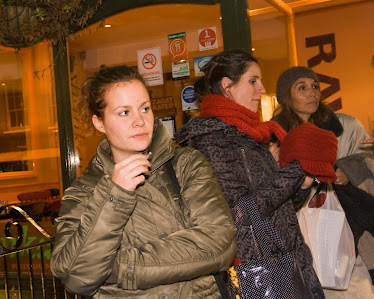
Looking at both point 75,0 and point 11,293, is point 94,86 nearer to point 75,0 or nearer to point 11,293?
point 75,0

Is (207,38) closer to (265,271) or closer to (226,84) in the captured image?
(226,84)

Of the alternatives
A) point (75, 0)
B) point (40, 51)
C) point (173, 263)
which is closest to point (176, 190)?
point (173, 263)

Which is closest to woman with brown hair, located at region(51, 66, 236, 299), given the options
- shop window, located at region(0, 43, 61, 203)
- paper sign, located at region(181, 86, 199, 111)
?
paper sign, located at region(181, 86, 199, 111)

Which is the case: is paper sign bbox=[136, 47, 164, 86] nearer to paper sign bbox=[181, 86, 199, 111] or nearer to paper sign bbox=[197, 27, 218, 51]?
paper sign bbox=[181, 86, 199, 111]

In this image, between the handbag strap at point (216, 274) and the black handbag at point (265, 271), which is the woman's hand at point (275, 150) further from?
the handbag strap at point (216, 274)

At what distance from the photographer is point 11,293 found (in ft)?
20.0

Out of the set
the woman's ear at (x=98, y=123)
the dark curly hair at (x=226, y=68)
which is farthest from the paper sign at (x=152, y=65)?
the woman's ear at (x=98, y=123)

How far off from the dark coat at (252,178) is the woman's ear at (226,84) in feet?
0.84

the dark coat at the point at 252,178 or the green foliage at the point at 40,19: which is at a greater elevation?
the green foliage at the point at 40,19

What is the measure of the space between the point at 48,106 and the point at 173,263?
641 cm

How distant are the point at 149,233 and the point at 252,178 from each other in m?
0.79

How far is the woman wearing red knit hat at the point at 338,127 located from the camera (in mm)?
3221

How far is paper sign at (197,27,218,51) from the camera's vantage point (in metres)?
4.57

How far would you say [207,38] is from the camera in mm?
4621
